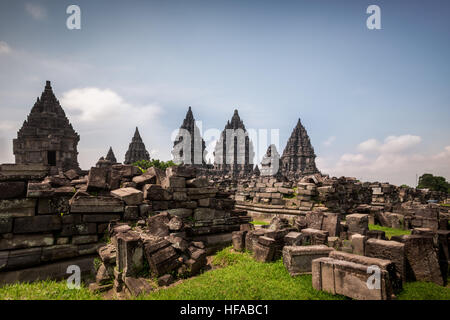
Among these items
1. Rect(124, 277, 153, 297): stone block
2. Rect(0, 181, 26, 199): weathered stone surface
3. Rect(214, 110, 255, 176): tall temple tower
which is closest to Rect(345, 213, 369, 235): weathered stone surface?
Rect(124, 277, 153, 297): stone block

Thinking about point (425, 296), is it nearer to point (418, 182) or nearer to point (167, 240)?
point (167, 240)

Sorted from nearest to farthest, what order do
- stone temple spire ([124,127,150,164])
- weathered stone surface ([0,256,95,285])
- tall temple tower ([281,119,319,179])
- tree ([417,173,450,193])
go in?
weathered stone surface ([0,256,95,285]) → tall temple tower ([281,119,319,179]) → stone temple spire ([124,127,150,164]) → tree ([417,173,450,193])

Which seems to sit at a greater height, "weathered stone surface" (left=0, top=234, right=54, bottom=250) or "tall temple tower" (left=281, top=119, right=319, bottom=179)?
"tall temple tower" (left=281, top=119, right=319, bottom=179)

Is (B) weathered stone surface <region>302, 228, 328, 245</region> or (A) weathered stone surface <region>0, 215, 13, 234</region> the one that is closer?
(A) weathered stone surface <region>0, 215, 13, 234</region>

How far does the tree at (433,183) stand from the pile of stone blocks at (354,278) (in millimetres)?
60334

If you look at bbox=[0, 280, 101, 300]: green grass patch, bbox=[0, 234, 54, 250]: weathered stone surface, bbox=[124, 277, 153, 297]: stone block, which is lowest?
bbox=[124, 277, 153, 297]: stone block

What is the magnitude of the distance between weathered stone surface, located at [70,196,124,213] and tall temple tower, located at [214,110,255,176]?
41.7 m

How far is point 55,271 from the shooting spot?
4641 millimetres

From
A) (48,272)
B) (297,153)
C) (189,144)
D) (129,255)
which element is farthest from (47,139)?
(297,153)

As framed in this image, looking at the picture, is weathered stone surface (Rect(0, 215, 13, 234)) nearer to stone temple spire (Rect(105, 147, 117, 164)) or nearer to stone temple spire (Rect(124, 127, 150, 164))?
stone temple spire (Rect(105, 147, 117, 164))

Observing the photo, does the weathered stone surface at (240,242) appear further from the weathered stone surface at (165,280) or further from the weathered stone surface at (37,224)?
the weathered stone surface at (37,224)

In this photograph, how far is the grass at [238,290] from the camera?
3236 millimetres

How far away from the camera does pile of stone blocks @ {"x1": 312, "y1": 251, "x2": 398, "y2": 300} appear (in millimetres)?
2914

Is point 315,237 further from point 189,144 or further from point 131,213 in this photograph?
point 189,144
